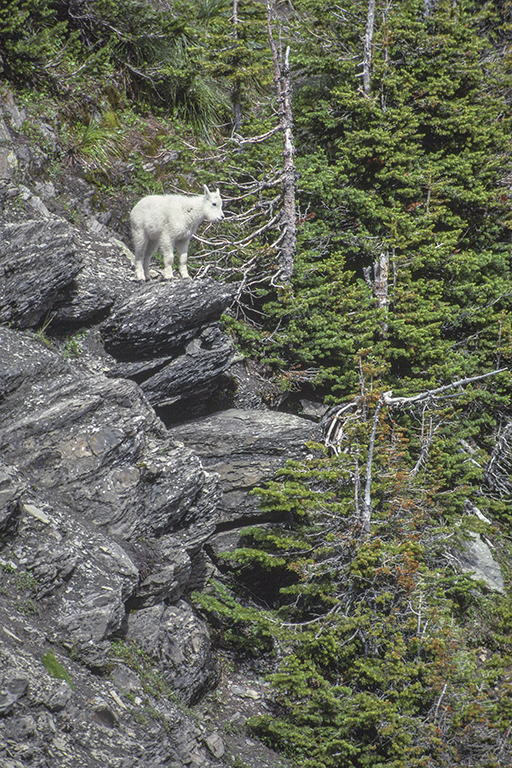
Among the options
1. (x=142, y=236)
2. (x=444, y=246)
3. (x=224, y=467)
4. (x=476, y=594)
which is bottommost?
(x=476, y=594)

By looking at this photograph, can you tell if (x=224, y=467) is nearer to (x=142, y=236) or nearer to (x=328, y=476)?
(x=328, y=476)

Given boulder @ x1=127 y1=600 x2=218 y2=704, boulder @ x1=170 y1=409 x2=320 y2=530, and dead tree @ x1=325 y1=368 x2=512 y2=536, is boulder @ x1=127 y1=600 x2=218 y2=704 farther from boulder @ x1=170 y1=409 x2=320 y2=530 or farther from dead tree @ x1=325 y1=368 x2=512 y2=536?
dead tree @ x1=325 y1=368 x2=512 y2=536

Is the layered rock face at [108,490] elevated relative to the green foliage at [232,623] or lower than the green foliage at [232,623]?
elevated

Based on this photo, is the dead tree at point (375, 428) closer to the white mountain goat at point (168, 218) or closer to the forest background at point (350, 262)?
the forest background at point (350, 262)

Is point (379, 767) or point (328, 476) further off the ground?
point (328, 476)

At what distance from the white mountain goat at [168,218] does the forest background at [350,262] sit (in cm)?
220

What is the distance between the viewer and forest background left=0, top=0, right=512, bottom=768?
25.1ft

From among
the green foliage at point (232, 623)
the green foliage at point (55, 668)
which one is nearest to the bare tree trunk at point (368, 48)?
the green foliage at point (232, 623)

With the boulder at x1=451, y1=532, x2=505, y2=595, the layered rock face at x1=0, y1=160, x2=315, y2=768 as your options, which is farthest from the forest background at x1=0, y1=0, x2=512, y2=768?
the layered rock face at x1=0, y1=160, x2=315, y2=768

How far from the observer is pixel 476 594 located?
940 centimetres

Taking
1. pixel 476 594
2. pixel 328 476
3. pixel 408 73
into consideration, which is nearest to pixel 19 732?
pixel 328 476

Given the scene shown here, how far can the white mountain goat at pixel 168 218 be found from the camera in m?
8.91

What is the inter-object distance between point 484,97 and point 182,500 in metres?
11.7

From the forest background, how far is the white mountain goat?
220 cm
